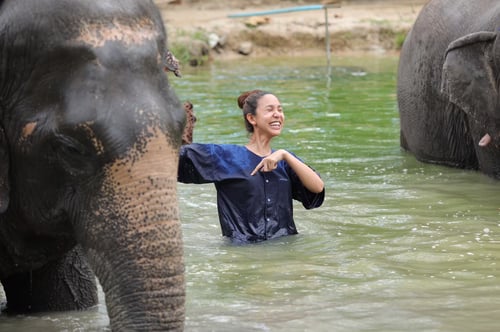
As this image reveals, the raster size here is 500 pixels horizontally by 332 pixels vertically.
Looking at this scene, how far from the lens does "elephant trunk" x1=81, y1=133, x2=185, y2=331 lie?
3420mm

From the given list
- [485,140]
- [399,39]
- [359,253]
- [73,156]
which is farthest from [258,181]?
[399,39]

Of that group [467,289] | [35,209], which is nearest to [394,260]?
[467,289]

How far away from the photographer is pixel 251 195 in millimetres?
6309

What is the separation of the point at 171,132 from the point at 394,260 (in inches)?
93.0

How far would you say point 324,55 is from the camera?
20.0m

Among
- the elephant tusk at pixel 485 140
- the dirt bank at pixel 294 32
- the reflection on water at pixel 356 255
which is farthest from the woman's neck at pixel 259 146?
the dirt bank at pixel 294 32

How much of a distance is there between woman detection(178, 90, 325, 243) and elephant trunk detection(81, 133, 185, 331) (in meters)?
2.60

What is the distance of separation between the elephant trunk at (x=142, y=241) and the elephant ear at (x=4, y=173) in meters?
0.39

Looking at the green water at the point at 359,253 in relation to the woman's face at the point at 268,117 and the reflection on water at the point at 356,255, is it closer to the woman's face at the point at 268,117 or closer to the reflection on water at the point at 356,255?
the reflection on water at the point at 356,255

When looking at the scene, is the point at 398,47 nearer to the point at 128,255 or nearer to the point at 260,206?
the point at 260,206

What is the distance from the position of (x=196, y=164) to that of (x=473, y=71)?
2545 millimetres

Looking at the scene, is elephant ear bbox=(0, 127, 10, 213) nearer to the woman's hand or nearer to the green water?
the green water

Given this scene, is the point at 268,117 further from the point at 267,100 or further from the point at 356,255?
the point at 356,255

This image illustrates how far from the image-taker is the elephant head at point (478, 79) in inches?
311
